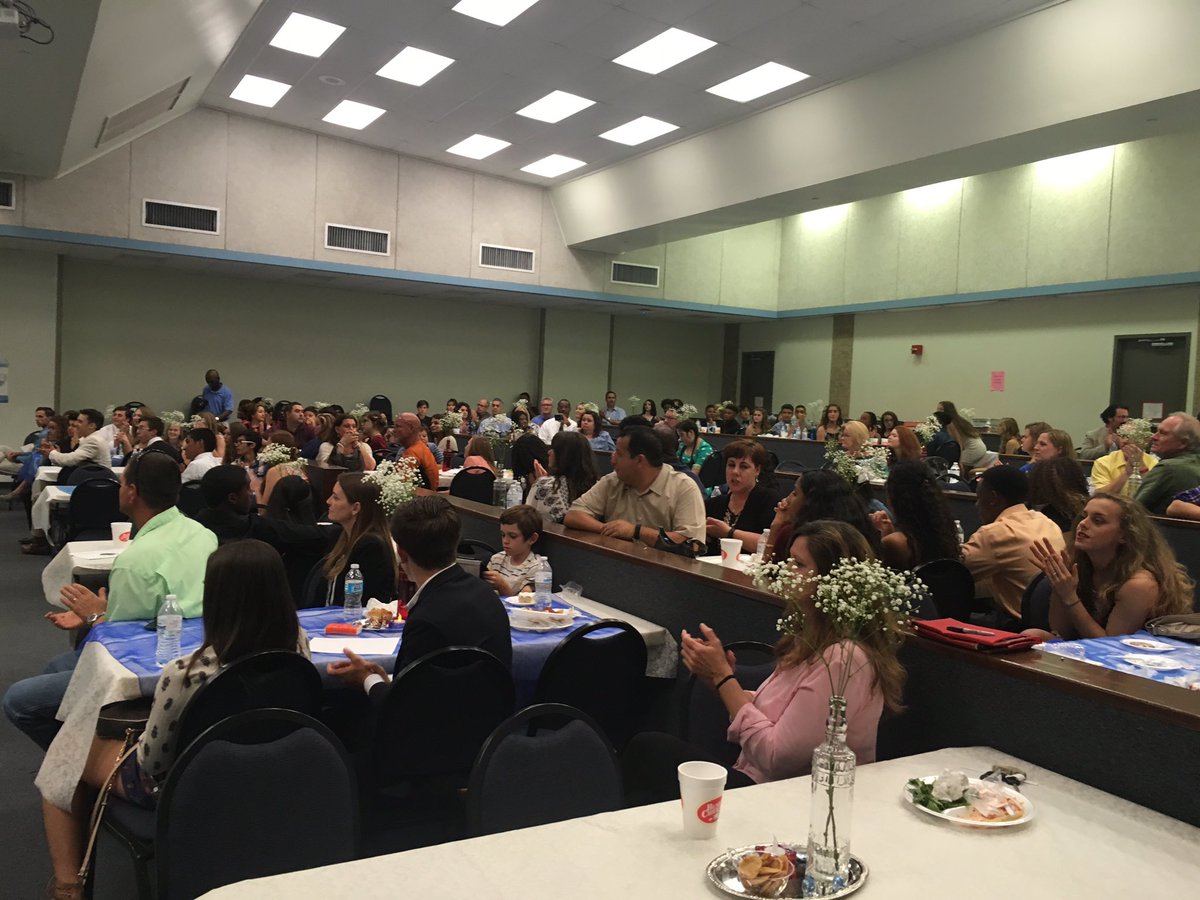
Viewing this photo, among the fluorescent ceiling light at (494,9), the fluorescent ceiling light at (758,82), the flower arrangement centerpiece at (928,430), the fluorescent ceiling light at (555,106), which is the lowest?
the flower arrangement centerpiece at (928,430)

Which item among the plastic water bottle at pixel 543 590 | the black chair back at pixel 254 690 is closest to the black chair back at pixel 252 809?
the black chair back at pixel 254 690

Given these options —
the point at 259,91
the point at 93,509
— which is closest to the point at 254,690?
the point at 93,509

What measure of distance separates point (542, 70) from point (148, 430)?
5.59 m

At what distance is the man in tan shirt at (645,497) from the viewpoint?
4.80m

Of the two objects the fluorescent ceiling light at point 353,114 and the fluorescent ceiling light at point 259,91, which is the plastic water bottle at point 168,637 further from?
the fluorescent ceiling light at point 353,114

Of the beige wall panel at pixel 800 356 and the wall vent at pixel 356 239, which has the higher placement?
the wall vent at pixel 356 239

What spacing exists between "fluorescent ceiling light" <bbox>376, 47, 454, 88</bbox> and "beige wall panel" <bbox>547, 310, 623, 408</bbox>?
7041mm

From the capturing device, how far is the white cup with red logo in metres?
1.81

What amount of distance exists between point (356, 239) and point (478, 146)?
233cm

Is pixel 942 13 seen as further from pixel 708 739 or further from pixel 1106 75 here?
pixel 708 739

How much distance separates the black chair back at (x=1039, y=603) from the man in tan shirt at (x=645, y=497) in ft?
5.17

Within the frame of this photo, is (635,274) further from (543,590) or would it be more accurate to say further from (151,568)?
(151,568)

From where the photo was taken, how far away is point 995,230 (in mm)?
14211

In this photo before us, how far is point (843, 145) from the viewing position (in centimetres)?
1009
